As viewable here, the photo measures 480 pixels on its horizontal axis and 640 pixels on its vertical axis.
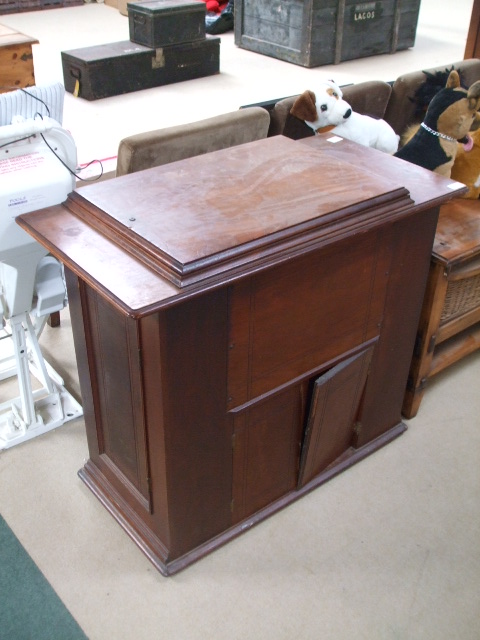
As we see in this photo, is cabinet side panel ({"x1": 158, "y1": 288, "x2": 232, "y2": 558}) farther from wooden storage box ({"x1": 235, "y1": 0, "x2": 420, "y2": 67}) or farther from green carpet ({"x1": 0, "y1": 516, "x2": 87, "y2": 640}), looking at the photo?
wooden storage box ({"x1": 235, "y1": 0, "x2": 420, "y2": 67})

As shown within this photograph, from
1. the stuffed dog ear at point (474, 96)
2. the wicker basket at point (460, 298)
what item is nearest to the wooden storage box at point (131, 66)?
the stuffed dog ear at point (474, 96)

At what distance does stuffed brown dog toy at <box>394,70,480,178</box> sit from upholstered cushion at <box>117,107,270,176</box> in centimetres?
54

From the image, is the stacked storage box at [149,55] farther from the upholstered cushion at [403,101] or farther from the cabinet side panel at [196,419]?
the cabinet side panel at [196,419]

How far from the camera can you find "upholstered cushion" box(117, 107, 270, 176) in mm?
2045

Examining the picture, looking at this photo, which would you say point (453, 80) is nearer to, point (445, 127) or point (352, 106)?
point (445, 127)

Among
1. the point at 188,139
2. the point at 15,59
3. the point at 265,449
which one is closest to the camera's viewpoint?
the point at 265,449

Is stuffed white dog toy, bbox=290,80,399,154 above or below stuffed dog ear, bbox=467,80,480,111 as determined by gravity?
below

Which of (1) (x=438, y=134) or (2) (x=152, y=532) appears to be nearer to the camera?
Answer: (2) (x=152, y=532)

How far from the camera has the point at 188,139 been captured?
2.14m

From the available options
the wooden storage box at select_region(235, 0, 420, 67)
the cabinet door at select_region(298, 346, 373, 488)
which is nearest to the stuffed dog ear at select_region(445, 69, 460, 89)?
the cabinet door at select_region(298, 346, 373, 488)

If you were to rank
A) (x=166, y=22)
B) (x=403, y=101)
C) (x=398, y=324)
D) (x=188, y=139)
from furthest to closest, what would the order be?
(x=166, y=22) < (x=403, y=101) < (x=188, y=139) < (x=398, y=324)

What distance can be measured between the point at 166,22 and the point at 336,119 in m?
2.88

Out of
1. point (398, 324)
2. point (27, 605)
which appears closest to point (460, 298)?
point (398, 324)

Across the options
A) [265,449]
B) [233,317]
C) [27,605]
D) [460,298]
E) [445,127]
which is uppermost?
[445,127]
